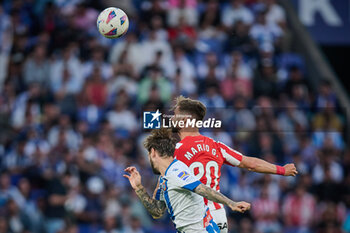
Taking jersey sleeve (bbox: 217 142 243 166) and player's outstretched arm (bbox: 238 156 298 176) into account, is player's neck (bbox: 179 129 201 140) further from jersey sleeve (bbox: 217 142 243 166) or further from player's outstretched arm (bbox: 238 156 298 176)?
player's outstretched arm (bbox: 238 156 298 176)

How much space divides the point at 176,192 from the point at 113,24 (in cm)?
300

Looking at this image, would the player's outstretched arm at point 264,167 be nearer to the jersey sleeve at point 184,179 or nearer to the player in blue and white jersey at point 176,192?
the player in blue and white jersey at point 176,192

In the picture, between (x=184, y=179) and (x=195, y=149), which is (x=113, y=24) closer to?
(x=195, y=149)

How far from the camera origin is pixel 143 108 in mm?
15453

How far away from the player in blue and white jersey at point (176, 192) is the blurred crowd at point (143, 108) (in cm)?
649

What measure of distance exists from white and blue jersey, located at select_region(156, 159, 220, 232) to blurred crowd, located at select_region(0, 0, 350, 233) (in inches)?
265

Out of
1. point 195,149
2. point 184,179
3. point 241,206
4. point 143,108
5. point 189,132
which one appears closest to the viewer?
point 241,206

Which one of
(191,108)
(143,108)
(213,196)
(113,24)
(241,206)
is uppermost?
(143,108)

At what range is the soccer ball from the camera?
30.2ft

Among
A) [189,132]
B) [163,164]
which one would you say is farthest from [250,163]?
[163,164]

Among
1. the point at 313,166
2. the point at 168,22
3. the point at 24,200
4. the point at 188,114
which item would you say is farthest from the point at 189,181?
the point at 168,22

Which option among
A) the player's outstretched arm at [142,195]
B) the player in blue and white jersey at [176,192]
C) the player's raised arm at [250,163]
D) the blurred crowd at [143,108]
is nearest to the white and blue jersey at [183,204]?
the player in blue and white jersey at [176,192]

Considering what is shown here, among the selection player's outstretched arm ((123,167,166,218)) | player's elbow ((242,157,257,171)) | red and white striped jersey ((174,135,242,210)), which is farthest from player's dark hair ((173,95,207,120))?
player's outstretched arm ((123,167,166,218))

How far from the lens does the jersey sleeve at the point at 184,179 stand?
6918 millimetres
